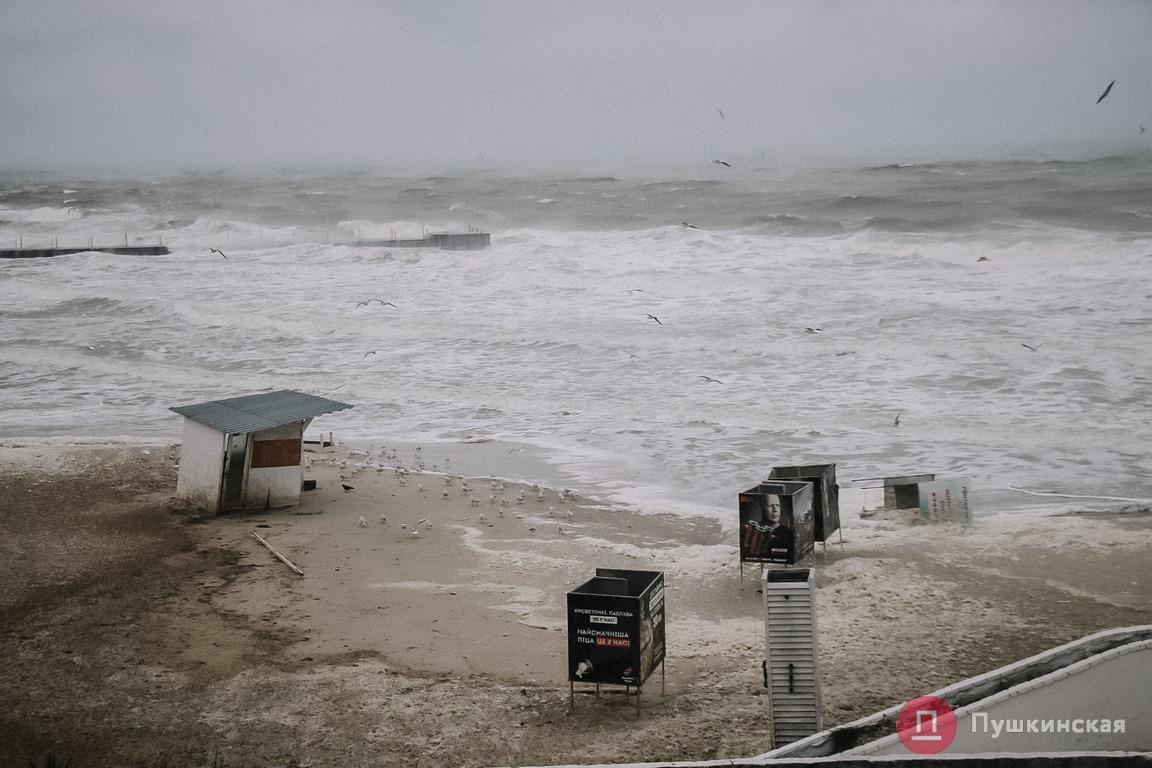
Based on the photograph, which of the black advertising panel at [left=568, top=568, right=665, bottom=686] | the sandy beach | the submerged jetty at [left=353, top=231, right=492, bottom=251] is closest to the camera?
the sandy beach

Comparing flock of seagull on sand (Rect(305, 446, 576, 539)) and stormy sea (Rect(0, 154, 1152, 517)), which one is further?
stormy sea (Rect(0, 154, 1152, 517))

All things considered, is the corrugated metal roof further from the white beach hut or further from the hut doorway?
the hut doorway

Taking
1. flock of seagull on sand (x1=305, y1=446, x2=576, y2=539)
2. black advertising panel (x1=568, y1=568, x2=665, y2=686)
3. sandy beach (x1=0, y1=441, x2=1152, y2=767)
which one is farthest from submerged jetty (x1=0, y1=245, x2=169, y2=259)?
black advertising panel (x1=568, y1=568, x2=665, y2=686)

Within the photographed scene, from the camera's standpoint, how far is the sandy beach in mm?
7133

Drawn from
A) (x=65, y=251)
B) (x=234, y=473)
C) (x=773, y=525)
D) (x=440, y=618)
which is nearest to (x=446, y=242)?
(x=65, y=251)

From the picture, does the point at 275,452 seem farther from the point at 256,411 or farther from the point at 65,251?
the point at 65,251

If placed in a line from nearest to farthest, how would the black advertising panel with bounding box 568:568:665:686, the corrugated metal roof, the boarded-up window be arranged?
the black advertising panel with bounding box 568:568:665:686, the corrugated metal roof, the boarded-up window

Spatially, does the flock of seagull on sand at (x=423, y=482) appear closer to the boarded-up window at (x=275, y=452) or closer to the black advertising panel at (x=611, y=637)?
the boarded-up window at (x=275, y=452)

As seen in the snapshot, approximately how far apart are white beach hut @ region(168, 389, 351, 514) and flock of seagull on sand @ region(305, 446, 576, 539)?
1057 mm

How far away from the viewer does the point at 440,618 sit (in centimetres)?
939

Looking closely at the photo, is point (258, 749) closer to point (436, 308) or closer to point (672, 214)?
point (436, 308)

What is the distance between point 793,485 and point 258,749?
5.82 metres

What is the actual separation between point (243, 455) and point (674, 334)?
15372 millimetres

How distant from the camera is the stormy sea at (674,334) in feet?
53.3
